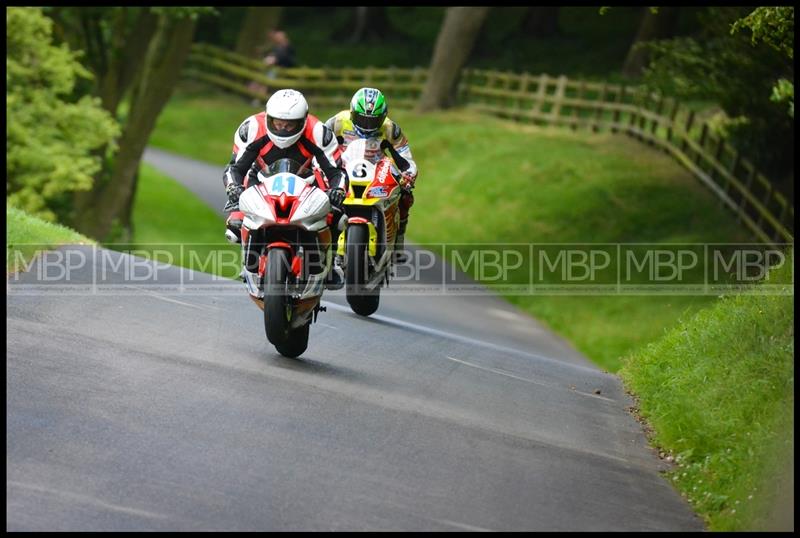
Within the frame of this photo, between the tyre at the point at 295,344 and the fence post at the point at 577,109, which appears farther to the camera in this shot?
the fence post at the point at 577,109

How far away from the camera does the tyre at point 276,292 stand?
36.7 ft

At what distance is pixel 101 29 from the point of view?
3055 cm

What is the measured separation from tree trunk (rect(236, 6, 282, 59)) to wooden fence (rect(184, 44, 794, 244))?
725 millimetres

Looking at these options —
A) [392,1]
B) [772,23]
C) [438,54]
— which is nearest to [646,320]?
[772,23]

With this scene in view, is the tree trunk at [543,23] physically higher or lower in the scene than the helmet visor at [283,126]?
higher

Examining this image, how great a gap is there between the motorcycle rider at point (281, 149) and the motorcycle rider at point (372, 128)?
292 centimetres

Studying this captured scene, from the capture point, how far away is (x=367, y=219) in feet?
50.0

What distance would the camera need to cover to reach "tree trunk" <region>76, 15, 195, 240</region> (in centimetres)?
2950

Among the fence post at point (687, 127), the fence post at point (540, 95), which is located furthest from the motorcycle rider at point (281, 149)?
the fence post at point (540, 95)

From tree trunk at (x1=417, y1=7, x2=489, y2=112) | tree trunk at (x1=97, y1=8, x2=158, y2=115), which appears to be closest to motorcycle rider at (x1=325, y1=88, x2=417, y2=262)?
tree trunk at (x1=97, y1=8, x2=158, y2=115)

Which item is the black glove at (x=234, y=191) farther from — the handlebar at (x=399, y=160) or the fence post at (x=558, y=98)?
the fence post at (x=558, y=98)

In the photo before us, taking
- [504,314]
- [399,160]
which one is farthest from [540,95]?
[399,160]

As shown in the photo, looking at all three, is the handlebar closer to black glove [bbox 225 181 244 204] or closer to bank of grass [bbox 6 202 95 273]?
black glove [bbox 225 181 244 204]

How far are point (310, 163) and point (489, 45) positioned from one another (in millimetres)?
44370
